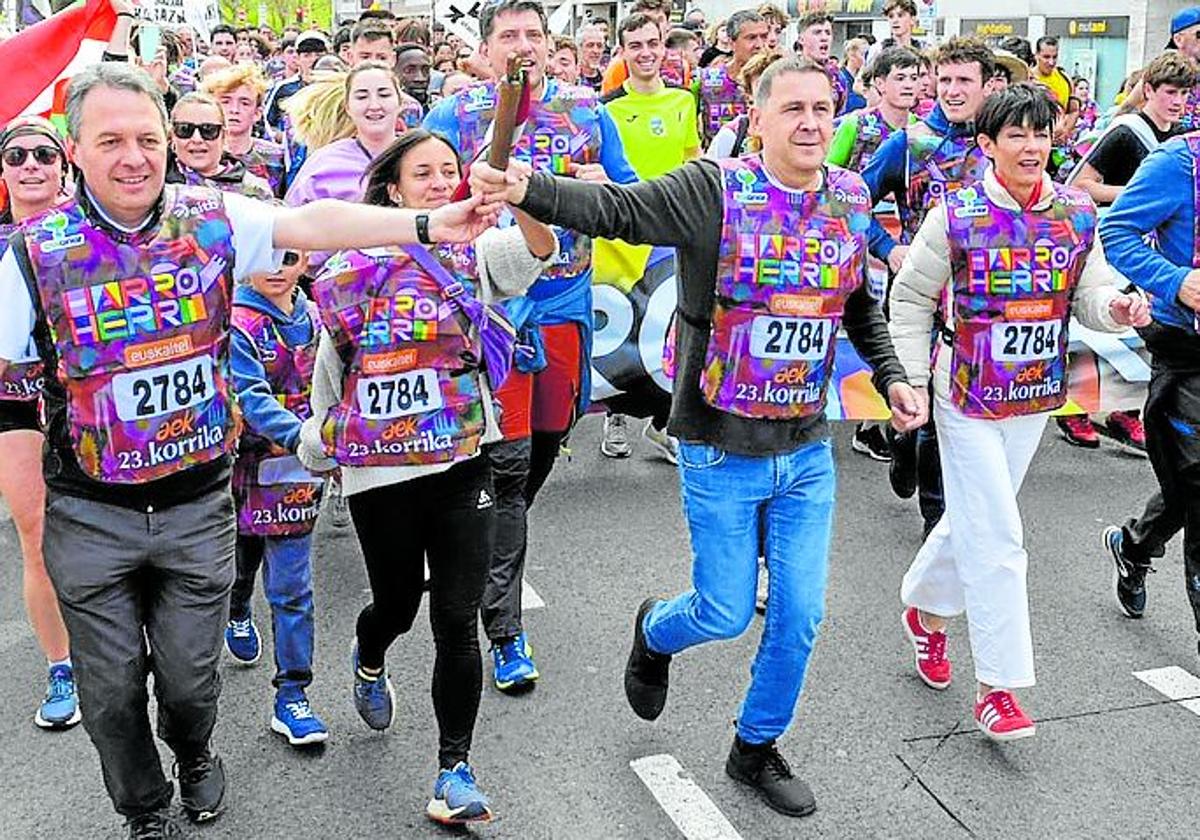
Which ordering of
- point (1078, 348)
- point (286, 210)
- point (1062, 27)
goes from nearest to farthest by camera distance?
point (286, 210)
point (1078, 348)
point (1062, 27)

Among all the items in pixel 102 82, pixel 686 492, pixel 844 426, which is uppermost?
pixel 102 82

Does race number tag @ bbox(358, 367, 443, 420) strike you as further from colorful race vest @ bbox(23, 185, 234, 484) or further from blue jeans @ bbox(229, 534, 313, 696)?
blue jeans @ bbox(229, 534, 313, 696)

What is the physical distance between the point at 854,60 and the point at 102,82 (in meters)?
10.4

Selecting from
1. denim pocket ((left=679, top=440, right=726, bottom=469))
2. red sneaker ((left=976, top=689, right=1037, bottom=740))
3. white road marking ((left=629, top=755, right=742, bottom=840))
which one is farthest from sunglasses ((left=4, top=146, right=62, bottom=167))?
red sneaker ((left=976, top=689, right=1037, bottom=740))

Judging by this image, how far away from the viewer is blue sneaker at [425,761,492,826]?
3.76 metres

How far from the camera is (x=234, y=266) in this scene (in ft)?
11.2

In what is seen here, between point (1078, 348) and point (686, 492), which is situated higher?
point (686, 492)

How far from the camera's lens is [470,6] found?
5.04 m

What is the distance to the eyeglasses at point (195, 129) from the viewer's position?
543 centimetres

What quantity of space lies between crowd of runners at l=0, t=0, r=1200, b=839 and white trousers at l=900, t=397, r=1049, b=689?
0.5 inches

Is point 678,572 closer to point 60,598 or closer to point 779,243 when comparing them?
point 779,243

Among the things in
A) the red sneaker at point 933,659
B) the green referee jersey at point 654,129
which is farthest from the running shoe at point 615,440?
the red sneaker at point 933,659

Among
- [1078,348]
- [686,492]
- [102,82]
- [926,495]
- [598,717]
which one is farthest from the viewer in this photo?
[1078,348]

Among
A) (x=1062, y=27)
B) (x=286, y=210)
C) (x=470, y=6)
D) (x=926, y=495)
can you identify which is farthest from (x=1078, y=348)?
(x=1062, y=27)
